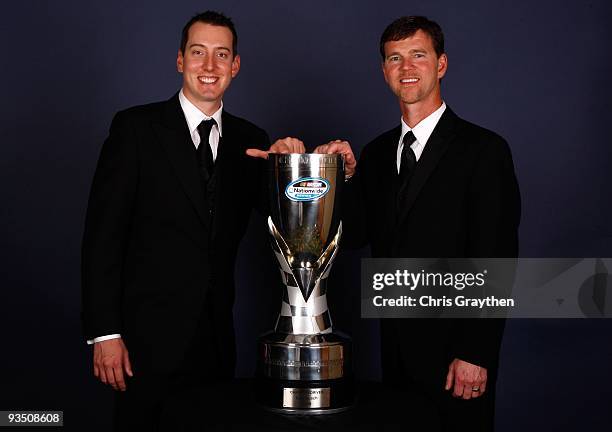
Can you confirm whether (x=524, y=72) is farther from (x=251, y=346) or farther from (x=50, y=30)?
(x=50, y=30)

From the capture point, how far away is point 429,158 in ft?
7.57

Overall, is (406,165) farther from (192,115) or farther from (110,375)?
(110,375)

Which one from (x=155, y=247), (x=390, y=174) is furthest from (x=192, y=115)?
(x=390, y=174)

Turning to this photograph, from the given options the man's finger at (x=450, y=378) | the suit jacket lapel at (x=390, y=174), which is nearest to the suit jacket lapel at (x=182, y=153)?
the suit jacket lapel at (x=390, y=174)

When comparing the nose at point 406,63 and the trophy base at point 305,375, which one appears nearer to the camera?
the trophy base at point 305,375

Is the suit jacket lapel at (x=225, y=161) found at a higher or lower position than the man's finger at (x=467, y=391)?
higher

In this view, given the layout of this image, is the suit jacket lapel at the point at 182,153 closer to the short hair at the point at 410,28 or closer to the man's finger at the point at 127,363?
the man's finger at the point at 127,363

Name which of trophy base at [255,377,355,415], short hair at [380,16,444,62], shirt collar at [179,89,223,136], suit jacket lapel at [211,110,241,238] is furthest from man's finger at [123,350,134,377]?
short hair at [380,16,444,62]

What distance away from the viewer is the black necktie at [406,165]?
7.59ft

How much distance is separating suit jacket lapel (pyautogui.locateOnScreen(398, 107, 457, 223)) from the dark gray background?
0.97 meters

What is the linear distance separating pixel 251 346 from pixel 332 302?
0.37m

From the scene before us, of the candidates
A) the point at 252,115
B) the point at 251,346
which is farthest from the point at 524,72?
the point at 251,346

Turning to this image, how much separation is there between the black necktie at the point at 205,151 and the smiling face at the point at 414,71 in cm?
55

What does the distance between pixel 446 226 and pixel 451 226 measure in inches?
0.5
